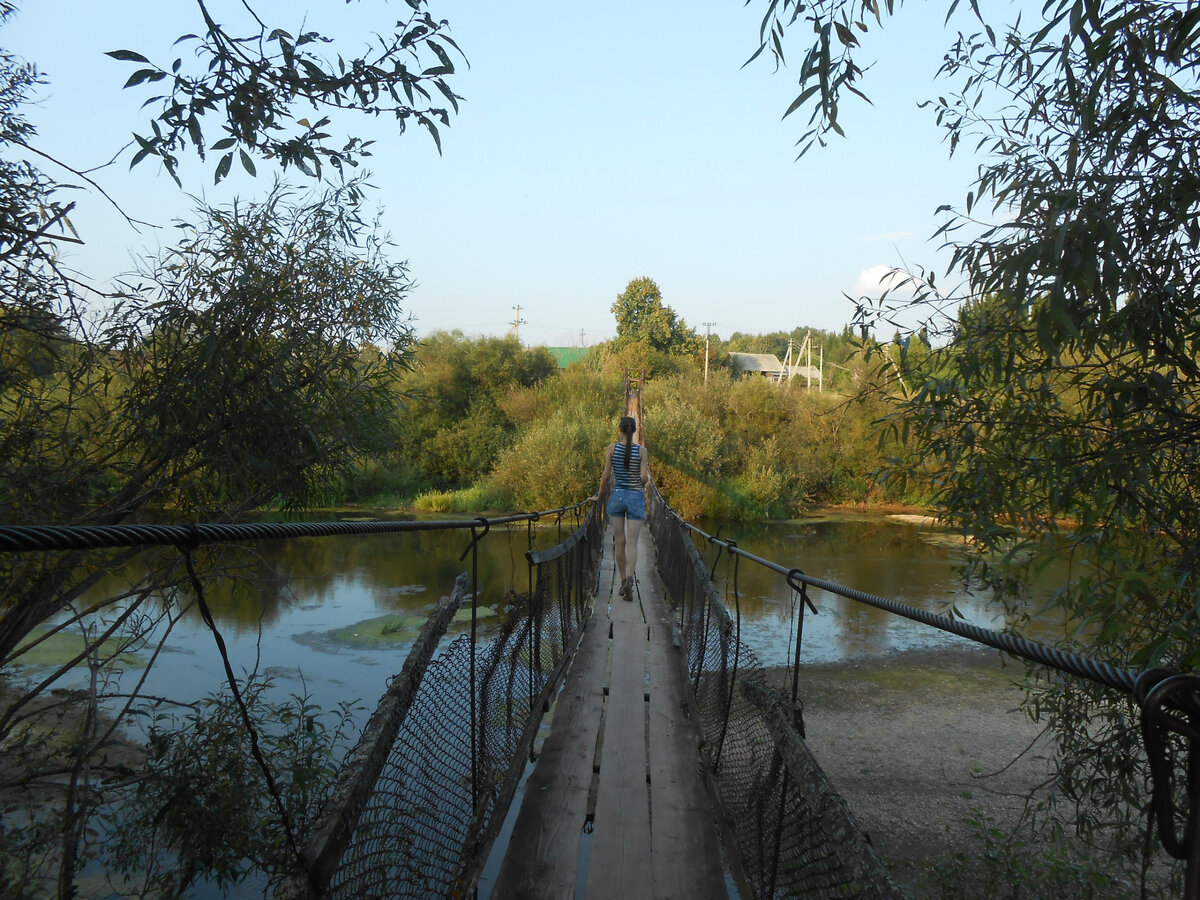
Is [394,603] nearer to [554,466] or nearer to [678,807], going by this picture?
[678,807]

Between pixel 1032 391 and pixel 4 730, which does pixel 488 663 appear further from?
pixel 4 730

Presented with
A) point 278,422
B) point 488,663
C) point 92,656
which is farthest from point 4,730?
point 488,663

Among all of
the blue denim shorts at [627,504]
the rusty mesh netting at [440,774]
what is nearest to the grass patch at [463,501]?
the blue denim shorts at [627,504]

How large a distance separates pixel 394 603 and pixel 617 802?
349 inches

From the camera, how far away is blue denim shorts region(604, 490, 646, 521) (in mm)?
5478

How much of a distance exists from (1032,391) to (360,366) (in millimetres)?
3520

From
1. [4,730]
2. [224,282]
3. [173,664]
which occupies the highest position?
[224,282]

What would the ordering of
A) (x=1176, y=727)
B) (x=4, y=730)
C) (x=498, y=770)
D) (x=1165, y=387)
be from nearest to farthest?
(x=1176, y=727) → (x=1165, y=387) → (x=498, y=770) → (x=4, y=730)

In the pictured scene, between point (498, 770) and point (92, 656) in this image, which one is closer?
point (498, 770)

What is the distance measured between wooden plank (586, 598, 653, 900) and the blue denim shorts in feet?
4.10

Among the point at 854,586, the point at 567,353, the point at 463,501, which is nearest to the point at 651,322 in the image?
the point at 567,353

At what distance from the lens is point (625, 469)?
17.6ft

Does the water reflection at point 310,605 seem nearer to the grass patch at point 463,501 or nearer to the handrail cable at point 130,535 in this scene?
the handrail cable at point 130,535

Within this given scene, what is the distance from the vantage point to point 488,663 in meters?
2.73
